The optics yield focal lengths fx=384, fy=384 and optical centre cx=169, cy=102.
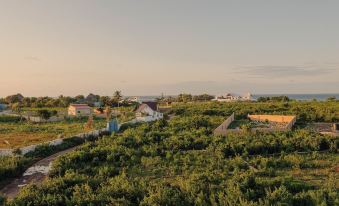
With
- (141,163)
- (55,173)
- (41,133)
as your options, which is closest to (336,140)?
(141,163)

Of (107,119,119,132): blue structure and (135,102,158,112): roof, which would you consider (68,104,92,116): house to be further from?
(107,119,119,132): blue structure

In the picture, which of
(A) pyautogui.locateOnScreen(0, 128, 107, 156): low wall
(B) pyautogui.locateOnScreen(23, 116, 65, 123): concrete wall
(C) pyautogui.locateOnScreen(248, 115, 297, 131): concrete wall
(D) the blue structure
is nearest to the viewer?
(A) pyautogui.locateOnScreen(0, 128, 107, 156): low wall

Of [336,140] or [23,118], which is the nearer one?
[336,140]

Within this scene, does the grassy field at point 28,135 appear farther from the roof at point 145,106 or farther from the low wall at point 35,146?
the roof at point 145,106

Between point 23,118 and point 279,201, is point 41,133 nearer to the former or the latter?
point 23,118

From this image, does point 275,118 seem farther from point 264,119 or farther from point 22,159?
point 22,159

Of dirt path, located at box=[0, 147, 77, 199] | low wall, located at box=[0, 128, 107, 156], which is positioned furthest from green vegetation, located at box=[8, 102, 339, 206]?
low wall, located at box=[0, 128, 107, 156]

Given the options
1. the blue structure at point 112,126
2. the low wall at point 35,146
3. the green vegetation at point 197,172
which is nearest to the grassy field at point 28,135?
the low wall at point 35,146

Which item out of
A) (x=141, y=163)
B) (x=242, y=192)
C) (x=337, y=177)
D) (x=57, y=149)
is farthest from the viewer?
(x=57, y=149)

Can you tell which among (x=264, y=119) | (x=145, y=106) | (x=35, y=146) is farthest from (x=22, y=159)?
(x=145, y=106)
